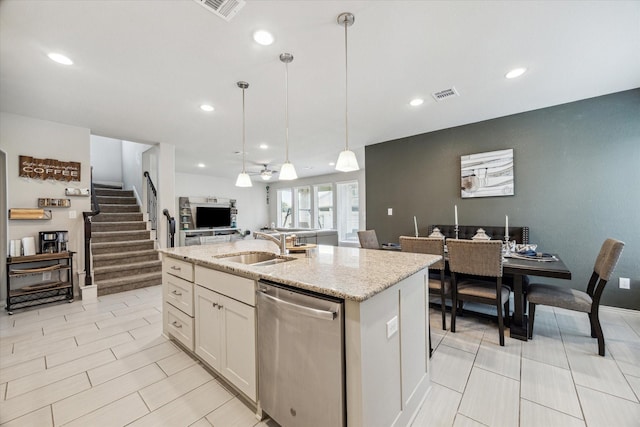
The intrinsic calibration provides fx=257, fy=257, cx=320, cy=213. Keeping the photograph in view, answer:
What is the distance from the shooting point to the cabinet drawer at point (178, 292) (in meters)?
2.11

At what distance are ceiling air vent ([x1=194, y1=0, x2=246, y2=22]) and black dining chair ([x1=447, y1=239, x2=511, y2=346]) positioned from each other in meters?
2.58

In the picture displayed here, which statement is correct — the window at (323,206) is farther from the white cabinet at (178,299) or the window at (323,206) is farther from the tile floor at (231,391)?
the white cabinet at (178,299)

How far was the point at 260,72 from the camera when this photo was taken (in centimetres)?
252

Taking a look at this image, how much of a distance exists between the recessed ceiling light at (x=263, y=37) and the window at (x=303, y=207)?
6.90m

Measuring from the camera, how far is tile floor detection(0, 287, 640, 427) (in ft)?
5.06

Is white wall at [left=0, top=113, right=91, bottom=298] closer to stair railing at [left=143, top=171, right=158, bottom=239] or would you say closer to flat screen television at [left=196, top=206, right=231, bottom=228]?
stair railing at [left=143, top=171, right=158, bottom=239]

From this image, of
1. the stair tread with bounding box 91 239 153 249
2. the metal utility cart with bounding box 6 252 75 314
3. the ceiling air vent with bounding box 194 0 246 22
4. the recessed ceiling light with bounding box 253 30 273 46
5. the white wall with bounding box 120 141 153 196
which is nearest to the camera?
the ceiling air vent with bounding box 194 0 246 22

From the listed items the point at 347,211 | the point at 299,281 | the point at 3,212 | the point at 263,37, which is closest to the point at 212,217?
the point at 347,211

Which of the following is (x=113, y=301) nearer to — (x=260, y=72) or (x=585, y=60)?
(x=260, y=72)

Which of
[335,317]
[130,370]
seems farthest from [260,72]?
[130,370]

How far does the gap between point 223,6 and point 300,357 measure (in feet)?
7.21

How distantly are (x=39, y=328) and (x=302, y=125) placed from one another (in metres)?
3.98

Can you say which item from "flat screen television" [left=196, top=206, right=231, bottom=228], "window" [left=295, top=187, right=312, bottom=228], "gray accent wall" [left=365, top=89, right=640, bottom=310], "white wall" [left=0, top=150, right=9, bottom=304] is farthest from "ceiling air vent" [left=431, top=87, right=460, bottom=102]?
"flat screen television" [left=196, top=206, right=231, bottom=228]

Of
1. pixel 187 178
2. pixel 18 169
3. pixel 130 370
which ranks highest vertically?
pixel 187 178
